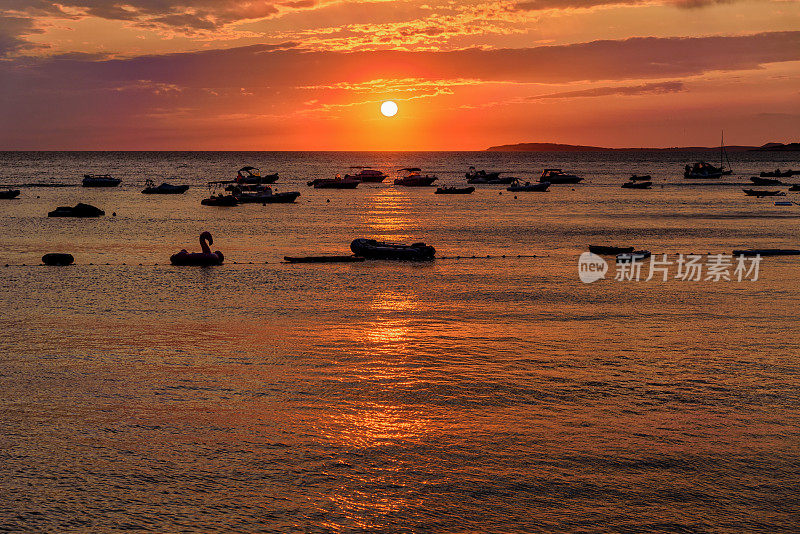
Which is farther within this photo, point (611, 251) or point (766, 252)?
point (611, 251)

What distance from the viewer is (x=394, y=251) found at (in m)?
50.0

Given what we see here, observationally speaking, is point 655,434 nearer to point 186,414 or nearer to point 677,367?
point 677,367

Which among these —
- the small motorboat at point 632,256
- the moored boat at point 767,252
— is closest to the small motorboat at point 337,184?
the small motorboat at point 632,256

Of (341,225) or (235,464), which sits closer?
(235,464)

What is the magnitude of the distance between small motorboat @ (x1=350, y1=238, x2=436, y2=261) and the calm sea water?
16.4 ft

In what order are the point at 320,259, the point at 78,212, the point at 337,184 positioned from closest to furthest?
1. the point at 320,259
2. the point at 78,212
3. the point at 337,184

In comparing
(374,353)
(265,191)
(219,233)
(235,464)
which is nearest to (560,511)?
(235,464)

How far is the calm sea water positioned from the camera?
1411 centimetres

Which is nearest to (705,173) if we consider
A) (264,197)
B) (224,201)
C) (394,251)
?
(264,197)

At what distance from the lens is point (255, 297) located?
36.2 metres

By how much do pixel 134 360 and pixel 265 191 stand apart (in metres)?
87.4

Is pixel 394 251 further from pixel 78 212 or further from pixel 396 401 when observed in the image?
pixel 78 212

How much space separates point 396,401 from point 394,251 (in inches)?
1193

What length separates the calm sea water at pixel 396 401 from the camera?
14109mm
